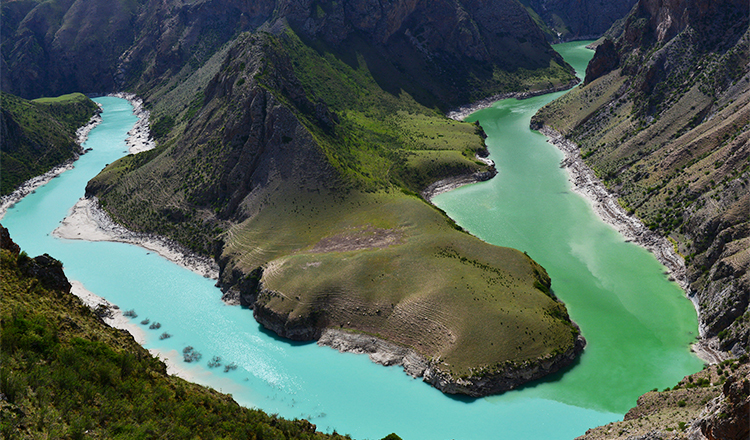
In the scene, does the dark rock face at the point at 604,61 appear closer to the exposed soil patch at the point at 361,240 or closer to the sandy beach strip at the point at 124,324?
the exposed soil patch at the point at 361,240

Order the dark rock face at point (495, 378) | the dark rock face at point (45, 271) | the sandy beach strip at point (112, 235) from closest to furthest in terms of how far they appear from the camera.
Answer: the dark rock face at point (45, 271)
the dark rock face at point (495, 378)
the sandy beach strip at point (112, 235)

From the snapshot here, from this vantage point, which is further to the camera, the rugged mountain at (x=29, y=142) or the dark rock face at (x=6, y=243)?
the rugged mountain at (x=29, y=142)

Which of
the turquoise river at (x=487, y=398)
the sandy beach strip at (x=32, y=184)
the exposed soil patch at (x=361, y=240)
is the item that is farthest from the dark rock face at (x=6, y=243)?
the sandy beach strip at (x=32, y=184)

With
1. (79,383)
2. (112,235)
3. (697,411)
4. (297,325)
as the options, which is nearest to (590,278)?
(697,411)

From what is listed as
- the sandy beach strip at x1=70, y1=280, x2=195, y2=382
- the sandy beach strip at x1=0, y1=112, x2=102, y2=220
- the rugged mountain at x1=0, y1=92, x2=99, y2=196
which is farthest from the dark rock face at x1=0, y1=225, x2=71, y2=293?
the rugged mountain at x1=0, y1=92, x2=99, y2=196

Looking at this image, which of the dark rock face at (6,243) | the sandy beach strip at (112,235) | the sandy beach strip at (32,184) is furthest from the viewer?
the sandy beach strip at (32,184)

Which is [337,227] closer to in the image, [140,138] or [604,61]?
[140,138]
